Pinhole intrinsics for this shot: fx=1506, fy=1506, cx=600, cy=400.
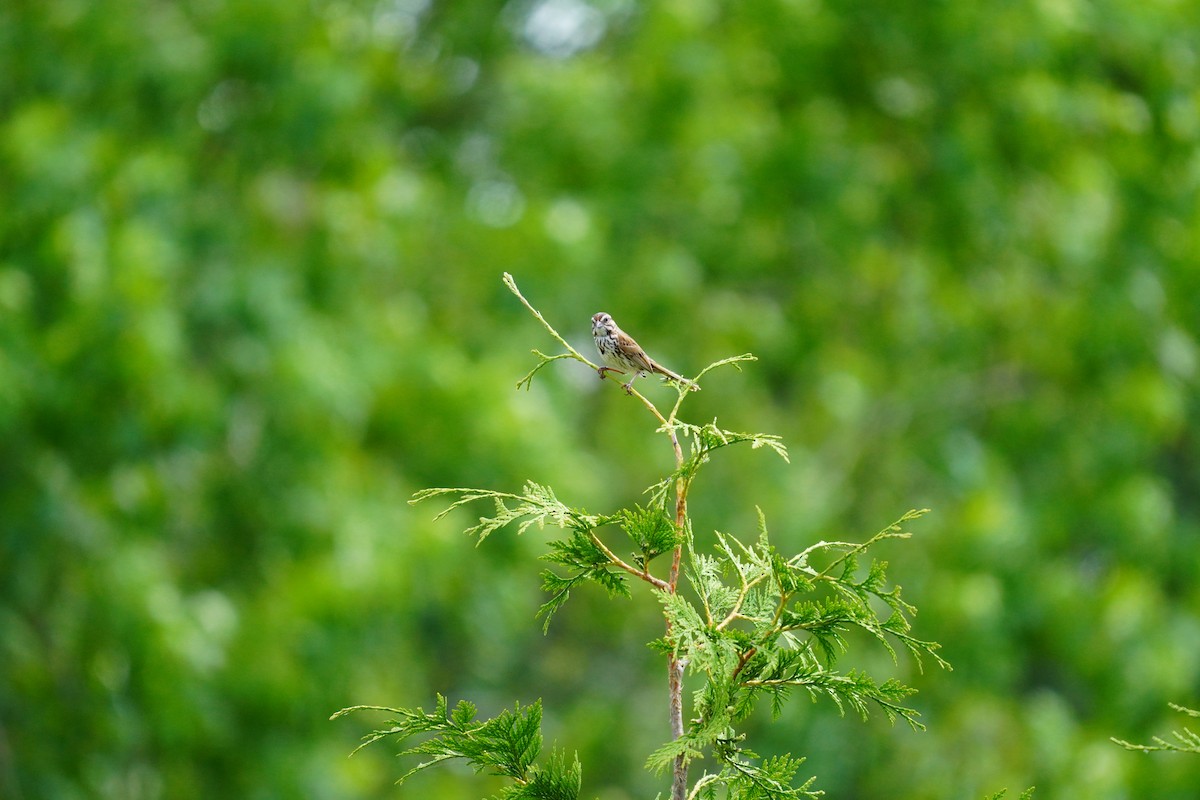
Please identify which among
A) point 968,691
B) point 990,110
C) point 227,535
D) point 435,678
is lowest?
point 435,678

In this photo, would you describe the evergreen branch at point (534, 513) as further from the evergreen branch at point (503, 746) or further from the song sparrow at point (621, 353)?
the song sparrow at point (621, 353)

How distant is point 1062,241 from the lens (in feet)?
40.0

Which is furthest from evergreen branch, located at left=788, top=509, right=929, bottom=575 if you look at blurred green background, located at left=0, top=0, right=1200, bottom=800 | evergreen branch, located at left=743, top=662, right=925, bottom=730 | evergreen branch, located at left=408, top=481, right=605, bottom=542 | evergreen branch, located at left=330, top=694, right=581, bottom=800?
blurred green background, located at left=0, top=0, right=1200, bottom=800

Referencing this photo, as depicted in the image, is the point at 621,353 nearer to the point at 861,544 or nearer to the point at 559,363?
the point at 861,544

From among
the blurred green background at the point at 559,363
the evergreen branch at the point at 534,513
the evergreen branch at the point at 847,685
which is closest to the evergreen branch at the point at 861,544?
the evergreen branch at the point at 847,685

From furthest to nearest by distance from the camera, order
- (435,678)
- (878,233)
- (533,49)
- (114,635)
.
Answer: (533,49)
(435,678)
(878,233)
(114,635)

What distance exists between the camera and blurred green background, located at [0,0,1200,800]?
9180 millimetres

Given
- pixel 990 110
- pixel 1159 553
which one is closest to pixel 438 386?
pixel 990 110

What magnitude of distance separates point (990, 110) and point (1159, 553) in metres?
3.88

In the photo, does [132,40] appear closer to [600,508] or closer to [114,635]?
[114,635]

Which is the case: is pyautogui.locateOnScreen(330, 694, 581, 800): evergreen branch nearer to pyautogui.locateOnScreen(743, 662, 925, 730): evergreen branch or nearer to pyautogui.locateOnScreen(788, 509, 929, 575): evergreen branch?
pyautogui.locateOnScreen(743, 662, 925, 730): evergreen branch

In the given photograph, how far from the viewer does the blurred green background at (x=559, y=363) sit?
9.18 meters

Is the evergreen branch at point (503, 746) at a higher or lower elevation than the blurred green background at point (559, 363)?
higher

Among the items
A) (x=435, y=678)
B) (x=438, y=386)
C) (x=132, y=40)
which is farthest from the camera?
(x=435, y=678)
